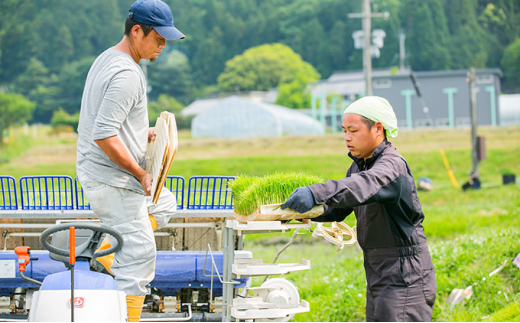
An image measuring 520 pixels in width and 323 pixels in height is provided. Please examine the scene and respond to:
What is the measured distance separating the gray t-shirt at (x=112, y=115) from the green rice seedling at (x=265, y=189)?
686 mm

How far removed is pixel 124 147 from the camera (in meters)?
3.57

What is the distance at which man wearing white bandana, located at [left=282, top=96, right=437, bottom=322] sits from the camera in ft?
10.8

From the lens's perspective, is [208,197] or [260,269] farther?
[208,197]

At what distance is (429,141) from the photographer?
43.8 meters

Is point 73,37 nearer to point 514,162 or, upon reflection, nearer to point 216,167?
point 216,167

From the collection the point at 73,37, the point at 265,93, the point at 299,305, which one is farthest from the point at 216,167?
the point at 73,37

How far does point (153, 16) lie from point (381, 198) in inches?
70.1

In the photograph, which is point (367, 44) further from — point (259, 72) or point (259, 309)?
point (259, 72)

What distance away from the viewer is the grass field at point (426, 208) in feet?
21.5

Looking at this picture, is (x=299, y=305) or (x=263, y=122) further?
(x=263, y=122)

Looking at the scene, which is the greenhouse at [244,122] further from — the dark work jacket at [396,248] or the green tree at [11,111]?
the dark work jacket at [396,248]

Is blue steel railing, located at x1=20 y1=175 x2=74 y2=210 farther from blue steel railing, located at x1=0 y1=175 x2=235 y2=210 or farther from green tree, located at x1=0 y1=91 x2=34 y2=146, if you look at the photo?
green tree, located at x1=0 y1=91 x2=34 y2=146

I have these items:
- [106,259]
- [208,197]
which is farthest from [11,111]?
[106,259]

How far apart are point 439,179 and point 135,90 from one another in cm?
3168
